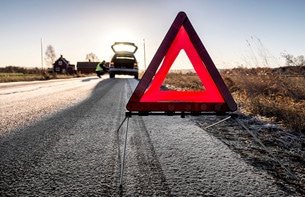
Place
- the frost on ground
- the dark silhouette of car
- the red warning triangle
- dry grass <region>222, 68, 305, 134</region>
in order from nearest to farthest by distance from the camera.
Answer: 1. the frost on ground
2. the red warning triangle
3. dry grass <region>222, 68, 305, 134</region>
4. the dark silhouette of car

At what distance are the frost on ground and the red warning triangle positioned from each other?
293mm

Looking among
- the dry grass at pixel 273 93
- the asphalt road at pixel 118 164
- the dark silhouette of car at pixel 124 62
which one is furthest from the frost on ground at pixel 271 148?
the dark silhouette of car at pixel 124 62

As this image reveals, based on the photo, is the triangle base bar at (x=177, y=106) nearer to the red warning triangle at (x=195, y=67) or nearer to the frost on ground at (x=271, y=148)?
the red warning triangle at (x=195, y=67)

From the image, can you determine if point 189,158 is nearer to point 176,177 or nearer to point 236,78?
point 176,177

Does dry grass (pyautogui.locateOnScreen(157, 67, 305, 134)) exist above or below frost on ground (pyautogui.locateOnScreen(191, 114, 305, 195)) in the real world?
above

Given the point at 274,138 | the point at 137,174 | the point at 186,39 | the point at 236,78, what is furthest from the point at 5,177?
the point at 236,78

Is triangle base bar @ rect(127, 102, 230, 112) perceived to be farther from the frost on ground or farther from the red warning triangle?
the frost on ground

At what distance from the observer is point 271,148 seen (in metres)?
2.79

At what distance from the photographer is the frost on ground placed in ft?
6.53

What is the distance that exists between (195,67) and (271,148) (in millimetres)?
1285

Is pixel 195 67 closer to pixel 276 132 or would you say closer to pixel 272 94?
pixel 276 132

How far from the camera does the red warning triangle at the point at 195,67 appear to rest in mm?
2145

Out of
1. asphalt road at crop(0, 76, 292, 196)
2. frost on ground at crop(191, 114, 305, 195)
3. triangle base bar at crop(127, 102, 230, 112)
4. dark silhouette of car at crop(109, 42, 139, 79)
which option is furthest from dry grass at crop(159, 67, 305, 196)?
dark silhouette of car at crop(109, 42, 139, 79)

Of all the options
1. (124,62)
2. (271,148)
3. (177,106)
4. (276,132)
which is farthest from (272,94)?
(124,62)
